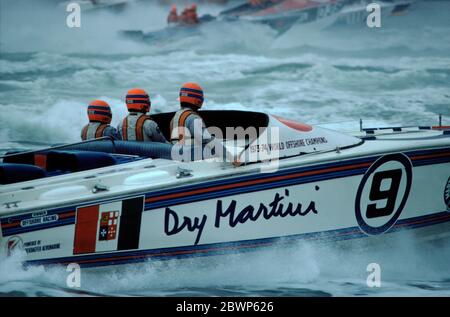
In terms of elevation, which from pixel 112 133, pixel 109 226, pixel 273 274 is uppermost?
pixel 112 133

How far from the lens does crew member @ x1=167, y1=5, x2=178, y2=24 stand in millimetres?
16722

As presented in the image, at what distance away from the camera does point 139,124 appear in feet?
19.6

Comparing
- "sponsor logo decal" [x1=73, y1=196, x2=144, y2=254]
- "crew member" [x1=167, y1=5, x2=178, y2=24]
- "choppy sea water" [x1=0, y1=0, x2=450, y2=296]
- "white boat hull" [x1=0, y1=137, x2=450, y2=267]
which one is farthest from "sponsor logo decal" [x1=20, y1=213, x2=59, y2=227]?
"crew member" [x1=167, y1=5, x2=178, y2=24]

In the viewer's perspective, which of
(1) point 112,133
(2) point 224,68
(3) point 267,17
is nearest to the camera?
(1) point 112,133

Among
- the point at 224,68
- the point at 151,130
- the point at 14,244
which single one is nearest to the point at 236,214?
the point at 151,130

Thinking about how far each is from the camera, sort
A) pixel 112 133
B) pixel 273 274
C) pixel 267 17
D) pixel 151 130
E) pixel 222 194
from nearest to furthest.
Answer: pixel 222 194 < pixel 273 274 < pixel 151 130 < pixel 112 133 < pixel 267 17

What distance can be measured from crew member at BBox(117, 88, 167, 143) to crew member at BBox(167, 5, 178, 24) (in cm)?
1098

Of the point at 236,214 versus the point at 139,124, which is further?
the point at 139,124

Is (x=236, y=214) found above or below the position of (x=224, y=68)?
below

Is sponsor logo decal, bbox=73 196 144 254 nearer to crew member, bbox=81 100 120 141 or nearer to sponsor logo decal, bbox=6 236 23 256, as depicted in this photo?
sponsor logo decal, bbox=6 236 23 256

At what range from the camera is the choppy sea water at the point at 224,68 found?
12.2m

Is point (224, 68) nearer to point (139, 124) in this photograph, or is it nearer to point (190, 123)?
point (139, 124)

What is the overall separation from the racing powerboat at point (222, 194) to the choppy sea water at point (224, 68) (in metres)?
2.29

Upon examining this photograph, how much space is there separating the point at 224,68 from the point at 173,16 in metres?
2.50
